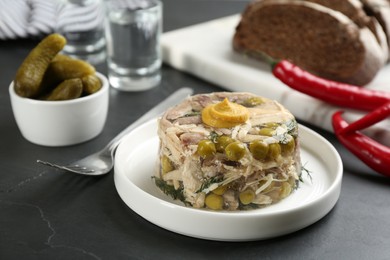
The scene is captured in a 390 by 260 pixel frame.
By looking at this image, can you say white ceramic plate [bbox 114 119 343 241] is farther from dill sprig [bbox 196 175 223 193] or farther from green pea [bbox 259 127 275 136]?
green pea [bbox 259 127 275 136]

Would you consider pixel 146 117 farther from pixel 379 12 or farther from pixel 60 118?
pixel 379 12

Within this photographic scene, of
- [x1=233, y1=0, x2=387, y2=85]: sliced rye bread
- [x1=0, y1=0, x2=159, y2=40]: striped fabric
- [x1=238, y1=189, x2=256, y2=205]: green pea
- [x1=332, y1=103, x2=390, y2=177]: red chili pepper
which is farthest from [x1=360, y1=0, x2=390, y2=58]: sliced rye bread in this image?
[x1=238, y1=189, x2=256, y2=205]: green pea

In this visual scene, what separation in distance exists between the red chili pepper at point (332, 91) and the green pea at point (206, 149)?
3.96ft

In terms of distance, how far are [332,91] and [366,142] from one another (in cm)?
48

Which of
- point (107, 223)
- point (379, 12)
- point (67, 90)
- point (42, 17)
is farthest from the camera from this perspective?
point (42, 17)

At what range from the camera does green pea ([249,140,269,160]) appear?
238 centimetres

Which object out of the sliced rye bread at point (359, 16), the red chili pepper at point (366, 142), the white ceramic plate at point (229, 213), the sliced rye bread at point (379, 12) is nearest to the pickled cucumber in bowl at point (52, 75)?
the white ceramic plate at point (229, 213)

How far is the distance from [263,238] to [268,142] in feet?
1.16

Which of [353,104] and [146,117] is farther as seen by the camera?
[353,104]

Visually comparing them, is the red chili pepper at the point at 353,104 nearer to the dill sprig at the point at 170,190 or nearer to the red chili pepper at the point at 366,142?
the red chili pepper at the point at 366,142

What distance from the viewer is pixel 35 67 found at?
9.65ft

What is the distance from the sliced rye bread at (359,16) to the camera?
3789mm

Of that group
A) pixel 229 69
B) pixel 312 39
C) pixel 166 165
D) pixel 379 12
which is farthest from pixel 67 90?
pixel 379 12

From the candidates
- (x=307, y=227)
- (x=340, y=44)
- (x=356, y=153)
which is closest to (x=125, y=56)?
(x=340, y=44)
